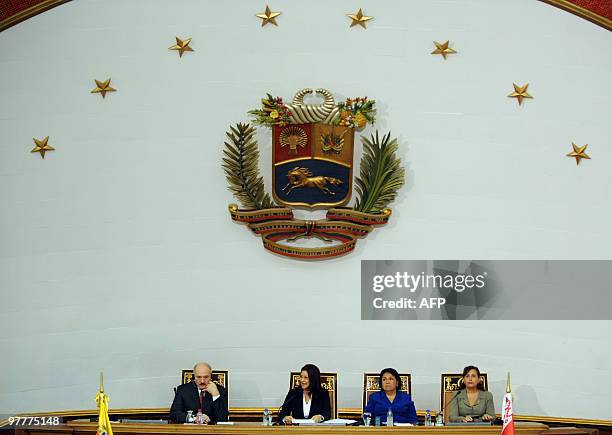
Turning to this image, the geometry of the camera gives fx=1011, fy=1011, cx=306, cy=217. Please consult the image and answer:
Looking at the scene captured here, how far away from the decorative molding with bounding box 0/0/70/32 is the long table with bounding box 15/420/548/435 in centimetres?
369

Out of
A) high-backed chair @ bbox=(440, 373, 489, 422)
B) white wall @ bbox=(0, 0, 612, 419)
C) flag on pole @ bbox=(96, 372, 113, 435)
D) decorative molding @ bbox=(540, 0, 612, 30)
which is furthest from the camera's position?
decorative molding @ bbox=(540, 0, 612, 30)

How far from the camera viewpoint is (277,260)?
8438 millimetres

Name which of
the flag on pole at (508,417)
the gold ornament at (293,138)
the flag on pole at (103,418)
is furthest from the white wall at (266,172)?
the flag on pole at (103,418)

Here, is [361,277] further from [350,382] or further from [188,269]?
[188,269]

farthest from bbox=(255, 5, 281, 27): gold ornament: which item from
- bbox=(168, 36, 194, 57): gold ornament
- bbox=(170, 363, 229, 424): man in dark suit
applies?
bbox=(170, 363, 229, 424): man in dark suit

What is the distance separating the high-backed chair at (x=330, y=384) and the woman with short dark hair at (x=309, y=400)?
0.22m

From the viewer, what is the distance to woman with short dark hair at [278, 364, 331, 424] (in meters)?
7.66

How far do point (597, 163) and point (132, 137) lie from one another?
3912mm

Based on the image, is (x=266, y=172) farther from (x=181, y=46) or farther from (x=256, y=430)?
(x=256, y=430)

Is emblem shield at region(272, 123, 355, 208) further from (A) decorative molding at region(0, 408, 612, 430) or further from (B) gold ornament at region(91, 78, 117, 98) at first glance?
(A) decorative molding at region(0, 408, 612, 430)

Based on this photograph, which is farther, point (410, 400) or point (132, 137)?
point (132, 137)

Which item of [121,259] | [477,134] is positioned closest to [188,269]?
[121,259]

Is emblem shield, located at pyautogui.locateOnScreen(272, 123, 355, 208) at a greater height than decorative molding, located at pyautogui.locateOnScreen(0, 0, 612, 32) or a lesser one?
lesser

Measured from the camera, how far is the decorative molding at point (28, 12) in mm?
8656
